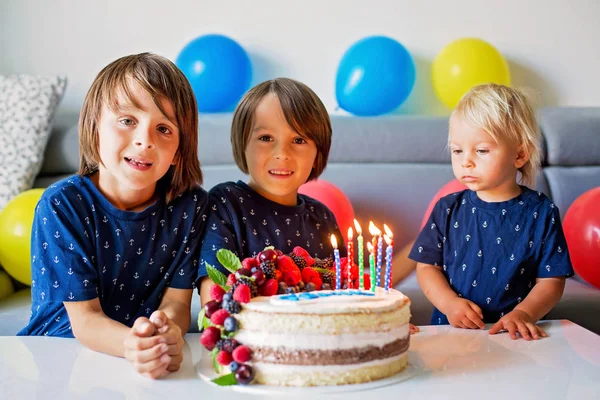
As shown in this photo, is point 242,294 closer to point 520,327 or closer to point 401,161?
point 520,327

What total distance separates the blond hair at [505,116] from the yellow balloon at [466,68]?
4.95ft

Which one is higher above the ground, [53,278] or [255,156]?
[255,156]

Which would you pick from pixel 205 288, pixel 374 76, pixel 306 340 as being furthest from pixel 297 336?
pixel 374 76

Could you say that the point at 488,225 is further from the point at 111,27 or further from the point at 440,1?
the point at 111,27

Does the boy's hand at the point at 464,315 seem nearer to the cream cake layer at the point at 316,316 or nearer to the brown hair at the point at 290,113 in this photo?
the cream cake layer at the point at 316,316

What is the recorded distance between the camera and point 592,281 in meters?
2.53

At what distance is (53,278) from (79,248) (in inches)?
3.2

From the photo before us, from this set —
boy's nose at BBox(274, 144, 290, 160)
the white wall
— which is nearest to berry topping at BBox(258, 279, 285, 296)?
boy's nose at BBox(274, 144, 290, 160)

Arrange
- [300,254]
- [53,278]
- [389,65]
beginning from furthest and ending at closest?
[389,65] → [53,278] → [300,254]

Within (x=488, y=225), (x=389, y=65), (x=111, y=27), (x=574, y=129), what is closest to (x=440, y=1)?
(x=389, y=65)

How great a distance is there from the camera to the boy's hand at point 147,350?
112cm

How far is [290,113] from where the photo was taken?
1815 mm

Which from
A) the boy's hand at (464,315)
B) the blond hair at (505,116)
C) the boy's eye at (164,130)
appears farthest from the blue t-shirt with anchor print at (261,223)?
the blond hair at (505,116)

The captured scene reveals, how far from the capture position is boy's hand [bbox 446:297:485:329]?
154cm
